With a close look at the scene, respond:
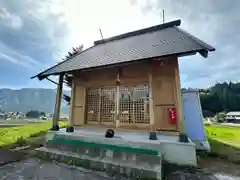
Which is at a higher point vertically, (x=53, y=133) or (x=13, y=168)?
(x=53, y=133)

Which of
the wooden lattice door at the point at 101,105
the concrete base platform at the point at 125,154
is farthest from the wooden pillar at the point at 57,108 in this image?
the concrete base platform at the point at 125,154

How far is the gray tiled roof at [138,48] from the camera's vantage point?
17.7ft

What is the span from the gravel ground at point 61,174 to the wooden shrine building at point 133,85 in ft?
4.49

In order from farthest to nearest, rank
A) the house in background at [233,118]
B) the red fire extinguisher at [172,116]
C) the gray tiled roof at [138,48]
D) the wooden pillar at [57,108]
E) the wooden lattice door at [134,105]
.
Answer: the house in background at [233,118], the wooden pillar at [57,108], the wooden lattice door at [134,105], the red fire extinguisher at [172,116], the gray tiled roof at [138,48]

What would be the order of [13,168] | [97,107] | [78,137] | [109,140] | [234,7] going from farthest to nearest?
[97,107]
[234,7]
[78,137]
[109,140]
[13,168]

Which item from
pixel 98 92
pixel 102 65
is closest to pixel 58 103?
pixel 98 92

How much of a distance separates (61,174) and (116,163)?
4.98 ft

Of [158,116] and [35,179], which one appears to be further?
[158,116]

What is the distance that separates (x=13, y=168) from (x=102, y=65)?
450 centimetres

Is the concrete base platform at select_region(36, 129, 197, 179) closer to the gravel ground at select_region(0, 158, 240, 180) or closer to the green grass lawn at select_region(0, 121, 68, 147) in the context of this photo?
the gravel ground at select_region(0, 158, 240, 180)

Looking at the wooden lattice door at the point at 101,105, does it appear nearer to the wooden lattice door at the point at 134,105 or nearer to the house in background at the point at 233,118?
the wooden lattice door at the point at 134,105

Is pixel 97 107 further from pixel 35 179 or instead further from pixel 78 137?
pixel 35 179

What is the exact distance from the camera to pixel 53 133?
22.4ft

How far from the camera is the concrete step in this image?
12.7 ft
